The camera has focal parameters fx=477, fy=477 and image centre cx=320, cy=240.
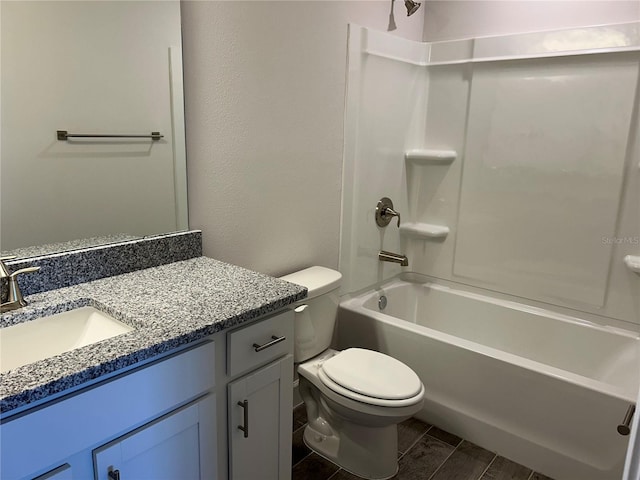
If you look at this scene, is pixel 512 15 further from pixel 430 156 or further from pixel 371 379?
pixel 371 379

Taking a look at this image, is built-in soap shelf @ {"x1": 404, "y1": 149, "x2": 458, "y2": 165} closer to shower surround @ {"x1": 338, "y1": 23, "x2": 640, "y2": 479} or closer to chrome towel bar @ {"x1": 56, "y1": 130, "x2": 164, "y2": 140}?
shower surround @ {"x1": 338, "y1": 23, "x2": 640, "y2": 479}

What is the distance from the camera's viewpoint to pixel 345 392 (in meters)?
1.78

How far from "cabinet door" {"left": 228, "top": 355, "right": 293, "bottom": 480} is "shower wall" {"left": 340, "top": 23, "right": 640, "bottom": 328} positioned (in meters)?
1.08

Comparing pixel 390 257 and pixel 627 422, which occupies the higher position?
pixel 390 257

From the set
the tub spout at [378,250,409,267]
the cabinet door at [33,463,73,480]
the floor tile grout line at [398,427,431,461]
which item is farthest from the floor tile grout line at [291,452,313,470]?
the cabinet door at [33,463,73,480]

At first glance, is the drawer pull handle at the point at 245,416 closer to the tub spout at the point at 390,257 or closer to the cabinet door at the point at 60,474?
the cabinet door at the point at 60,474

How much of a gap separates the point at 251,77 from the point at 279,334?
1.00 metres

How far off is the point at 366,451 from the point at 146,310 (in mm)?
1160

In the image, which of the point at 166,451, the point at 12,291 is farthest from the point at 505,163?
the point at 12,291

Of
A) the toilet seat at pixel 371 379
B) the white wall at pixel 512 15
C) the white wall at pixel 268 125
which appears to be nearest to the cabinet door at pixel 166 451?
the toilet seat at pixel 371 379

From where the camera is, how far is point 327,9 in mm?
2082

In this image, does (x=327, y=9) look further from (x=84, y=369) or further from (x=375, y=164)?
(x=84, y=369)

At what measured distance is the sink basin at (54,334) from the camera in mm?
1174

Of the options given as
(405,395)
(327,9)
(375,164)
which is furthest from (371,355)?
(327,9)
